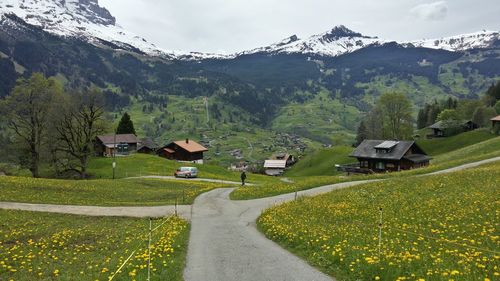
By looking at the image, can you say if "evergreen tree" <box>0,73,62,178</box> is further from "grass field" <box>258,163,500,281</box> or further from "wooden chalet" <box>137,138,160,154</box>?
"wooden chalet" <box>137,138,160,154</box>

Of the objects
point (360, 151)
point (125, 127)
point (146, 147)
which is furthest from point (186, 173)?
point (146, 147)

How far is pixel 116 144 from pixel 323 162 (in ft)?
213

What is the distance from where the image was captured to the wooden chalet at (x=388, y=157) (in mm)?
89438

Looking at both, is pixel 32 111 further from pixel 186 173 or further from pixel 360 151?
pixel 360 151

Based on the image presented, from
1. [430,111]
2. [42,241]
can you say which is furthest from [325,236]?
[430,111]

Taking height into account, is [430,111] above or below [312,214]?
above

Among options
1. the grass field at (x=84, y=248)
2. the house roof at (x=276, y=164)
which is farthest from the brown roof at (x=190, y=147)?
the grass field at (x=84, y=248)

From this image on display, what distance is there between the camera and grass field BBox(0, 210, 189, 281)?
15141 mm

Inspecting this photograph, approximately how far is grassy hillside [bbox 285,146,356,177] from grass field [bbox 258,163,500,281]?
85.6 metres

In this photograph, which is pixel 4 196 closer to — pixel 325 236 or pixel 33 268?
pixel 33 268

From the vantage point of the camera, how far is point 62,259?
57.4 ft

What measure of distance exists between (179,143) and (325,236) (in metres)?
126

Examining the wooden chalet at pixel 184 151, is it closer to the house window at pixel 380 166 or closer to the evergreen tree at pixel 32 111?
the house window at pixel 380 166

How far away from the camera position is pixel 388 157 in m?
88.9
